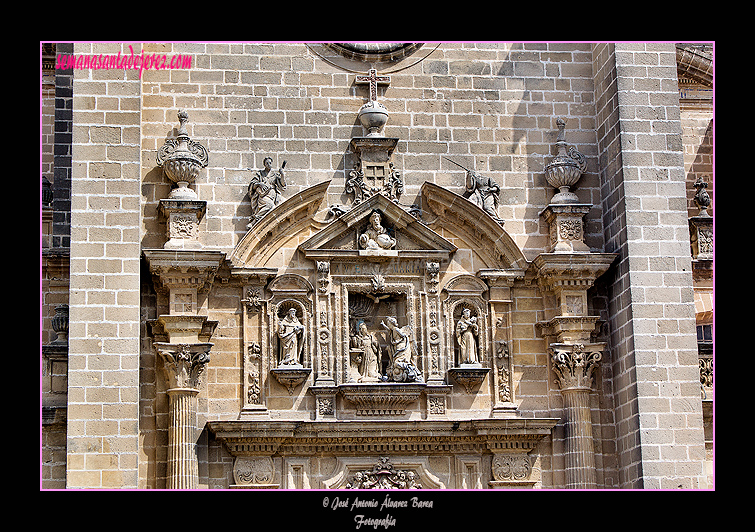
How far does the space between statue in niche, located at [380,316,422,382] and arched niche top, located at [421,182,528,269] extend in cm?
135

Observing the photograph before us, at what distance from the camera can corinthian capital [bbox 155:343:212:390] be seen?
44.5ft

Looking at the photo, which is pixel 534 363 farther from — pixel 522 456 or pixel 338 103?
pixel 338 103

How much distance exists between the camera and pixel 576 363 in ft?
46.6

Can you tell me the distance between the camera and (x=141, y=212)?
14.2 m

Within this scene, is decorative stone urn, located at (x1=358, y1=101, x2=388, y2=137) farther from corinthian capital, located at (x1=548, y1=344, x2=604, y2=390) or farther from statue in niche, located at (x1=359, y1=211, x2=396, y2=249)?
corinthian capital, located at (x1=548, y1=344, x2=604, y2=390)

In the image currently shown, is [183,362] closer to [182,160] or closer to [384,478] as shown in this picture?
[182,160]

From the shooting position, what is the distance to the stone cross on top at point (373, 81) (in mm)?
14953

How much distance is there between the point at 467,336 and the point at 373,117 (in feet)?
9.31

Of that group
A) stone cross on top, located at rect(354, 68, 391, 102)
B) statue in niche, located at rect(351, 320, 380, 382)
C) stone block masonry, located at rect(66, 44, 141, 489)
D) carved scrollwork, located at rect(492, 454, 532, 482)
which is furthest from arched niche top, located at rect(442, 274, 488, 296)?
stone block masonry, located at rect(66, 44, 141, 489)

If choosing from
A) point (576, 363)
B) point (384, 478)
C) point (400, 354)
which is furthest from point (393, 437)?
point (576, 363)

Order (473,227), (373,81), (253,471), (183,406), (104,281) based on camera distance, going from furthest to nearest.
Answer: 1. (373,81)
2. (473,227)
3. (253,471)
4. (183,406)
5. (104,281)

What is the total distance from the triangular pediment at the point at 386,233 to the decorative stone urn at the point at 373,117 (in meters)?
0.85

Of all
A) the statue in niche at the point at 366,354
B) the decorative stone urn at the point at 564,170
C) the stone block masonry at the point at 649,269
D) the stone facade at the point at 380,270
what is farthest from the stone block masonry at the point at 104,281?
the stone block masonry at the point at 649,269

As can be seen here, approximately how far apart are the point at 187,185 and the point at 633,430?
579 centimetres
